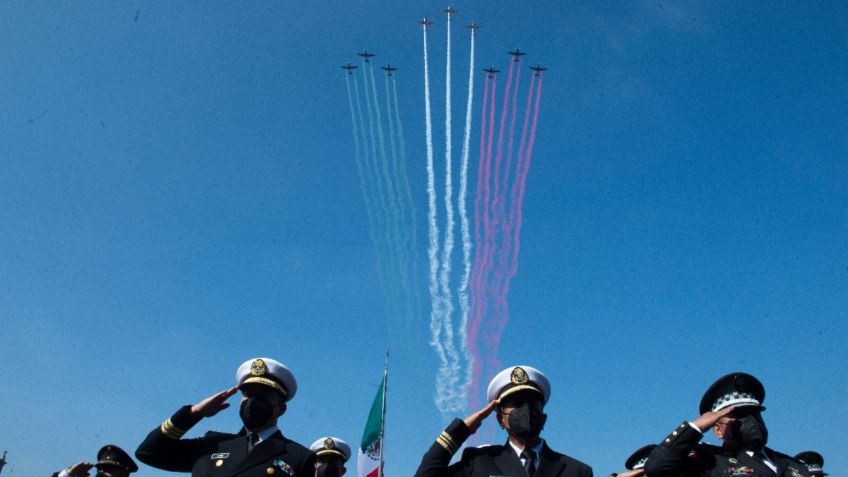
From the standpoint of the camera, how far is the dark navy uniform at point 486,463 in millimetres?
5723

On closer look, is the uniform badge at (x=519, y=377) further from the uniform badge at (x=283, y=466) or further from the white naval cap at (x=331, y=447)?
the white naval cap at (x=331, y=447)

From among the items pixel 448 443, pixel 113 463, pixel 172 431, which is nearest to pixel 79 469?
pixel 113 463

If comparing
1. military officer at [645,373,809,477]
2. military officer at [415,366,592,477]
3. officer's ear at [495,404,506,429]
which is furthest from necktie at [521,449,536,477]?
military officer at [645,373,809,477]

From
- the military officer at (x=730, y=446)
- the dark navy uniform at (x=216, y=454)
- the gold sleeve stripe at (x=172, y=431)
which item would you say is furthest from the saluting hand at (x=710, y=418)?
the gold sleeve stripe at (x=172, y=431)

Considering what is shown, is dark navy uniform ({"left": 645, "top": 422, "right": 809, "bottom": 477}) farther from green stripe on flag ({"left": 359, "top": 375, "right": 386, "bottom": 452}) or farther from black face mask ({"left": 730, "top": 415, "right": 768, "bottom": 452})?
green stripe on flag ({"left": 359, "top": 375, "right": 386, "bottom": 452})

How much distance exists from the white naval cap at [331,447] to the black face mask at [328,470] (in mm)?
247

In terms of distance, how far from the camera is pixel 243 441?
6.65 m

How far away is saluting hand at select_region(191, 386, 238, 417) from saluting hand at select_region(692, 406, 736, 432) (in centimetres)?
436

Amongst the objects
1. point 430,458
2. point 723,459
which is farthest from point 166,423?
point 723,459

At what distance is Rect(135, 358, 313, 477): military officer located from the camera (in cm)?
635

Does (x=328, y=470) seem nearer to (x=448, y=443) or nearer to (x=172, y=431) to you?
(x=172, y=431)

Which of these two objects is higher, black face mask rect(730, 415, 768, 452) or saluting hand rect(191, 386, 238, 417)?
saluting hand rect(191, 386, 238, 417)

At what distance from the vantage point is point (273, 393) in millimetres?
6930

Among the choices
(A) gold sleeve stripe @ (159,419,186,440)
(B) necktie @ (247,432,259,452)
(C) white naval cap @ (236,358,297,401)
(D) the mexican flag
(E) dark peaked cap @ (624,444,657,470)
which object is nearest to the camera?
(A) gold sleeve stripe @ (159,419,186,440)
